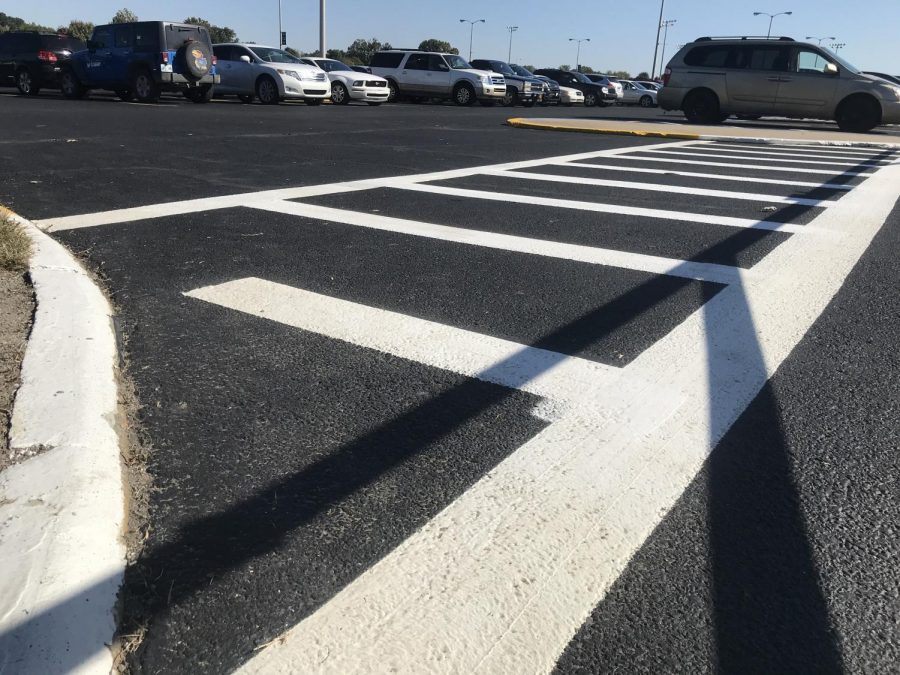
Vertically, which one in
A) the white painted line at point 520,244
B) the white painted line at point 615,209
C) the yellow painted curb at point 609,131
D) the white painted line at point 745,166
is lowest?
the white painted line at point 520,244

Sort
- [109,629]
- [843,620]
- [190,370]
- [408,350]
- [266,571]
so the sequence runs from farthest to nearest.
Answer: [408,350], [190,370], [266,571], [843,620], [109,629]

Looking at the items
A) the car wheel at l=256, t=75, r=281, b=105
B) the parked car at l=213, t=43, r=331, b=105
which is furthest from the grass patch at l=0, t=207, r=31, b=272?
the car wheel at l=256, t=75, r=281, b=105

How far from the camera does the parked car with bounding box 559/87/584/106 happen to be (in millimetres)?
35003

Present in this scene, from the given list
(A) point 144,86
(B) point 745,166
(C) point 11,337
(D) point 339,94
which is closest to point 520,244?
(C) point 11,337

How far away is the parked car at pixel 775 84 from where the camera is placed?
1628cm

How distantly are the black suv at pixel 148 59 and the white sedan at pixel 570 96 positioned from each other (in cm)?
1916

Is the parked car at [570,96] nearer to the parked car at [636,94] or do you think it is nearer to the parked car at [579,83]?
the parked car at [579,83]

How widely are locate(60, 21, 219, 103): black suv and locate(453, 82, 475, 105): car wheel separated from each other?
386 inches

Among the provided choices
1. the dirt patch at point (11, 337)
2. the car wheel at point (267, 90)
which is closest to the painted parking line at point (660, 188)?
the dirt patch at point (11, 337)

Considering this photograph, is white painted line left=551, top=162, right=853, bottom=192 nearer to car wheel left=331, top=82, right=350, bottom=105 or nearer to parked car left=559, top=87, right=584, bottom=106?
car wheel left=331, top=82, right=350, bottom=105

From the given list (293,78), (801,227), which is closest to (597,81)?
(293,78)

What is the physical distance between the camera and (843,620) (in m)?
1.83

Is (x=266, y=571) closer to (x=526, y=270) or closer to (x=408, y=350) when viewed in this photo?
(x=408, y=350)

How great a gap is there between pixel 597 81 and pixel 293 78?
21.8 m
